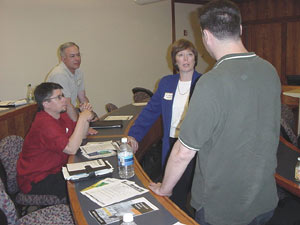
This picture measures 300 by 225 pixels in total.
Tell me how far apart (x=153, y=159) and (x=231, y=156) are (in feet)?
8.26

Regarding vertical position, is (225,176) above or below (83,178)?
above

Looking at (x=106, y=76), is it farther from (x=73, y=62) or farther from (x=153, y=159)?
(x=153, y=159)

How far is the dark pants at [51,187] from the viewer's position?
218cm

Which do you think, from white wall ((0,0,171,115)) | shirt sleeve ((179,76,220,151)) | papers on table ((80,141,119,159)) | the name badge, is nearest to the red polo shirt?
papers on table ((80,141,119,159))

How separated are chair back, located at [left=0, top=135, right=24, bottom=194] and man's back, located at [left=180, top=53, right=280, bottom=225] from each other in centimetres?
154

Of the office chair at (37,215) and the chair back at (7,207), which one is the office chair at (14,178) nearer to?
the office chair at (37,215)

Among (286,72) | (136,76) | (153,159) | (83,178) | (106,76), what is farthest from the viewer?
(286,72)

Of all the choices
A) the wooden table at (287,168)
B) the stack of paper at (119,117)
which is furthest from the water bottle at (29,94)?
the wooden table at (287,168)

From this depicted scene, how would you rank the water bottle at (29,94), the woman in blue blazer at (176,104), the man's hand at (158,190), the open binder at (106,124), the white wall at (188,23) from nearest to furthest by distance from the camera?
the man's hand at (158,190)
the woman in blue blazer at (176,104)
the open binder at (106,124)
the water bottle at (29,94)
the white wall at (188,23)

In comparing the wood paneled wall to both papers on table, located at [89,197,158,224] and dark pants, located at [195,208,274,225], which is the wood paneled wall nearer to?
dark pants, located at [195,208,274,225]

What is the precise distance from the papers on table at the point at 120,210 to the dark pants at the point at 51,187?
928mm

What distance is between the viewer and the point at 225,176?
122cm

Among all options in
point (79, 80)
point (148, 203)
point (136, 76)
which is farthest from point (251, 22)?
point (148, 203)

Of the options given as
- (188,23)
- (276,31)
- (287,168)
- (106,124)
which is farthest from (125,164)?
(276,31)
